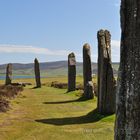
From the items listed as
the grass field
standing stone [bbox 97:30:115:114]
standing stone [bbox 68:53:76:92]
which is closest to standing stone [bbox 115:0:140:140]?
the grass field

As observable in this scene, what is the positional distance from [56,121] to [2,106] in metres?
5.64

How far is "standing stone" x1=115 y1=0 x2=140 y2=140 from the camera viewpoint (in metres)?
10.5

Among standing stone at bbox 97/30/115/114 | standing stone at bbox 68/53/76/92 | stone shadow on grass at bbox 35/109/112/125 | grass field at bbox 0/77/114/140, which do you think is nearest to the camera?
grass field at bbox 0/77/114/140

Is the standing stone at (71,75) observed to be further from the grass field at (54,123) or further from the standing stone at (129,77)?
the standing stone at (129,77)

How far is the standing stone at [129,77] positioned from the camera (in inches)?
414

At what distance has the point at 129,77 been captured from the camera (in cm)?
1070

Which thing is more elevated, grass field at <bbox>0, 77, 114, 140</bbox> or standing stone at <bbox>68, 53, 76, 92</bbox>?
standing stone at <bbox>68, 53, 76, 92</bbox>

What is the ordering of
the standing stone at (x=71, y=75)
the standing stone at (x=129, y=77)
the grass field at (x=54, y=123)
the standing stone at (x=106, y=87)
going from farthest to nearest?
the standing stone at (x=71, y=75)
the standing stone at (x=106, y=87)
the grass field at (x=54, y=123)
the standing stone at (x=129, y=77)

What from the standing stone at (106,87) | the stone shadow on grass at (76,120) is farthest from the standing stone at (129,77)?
the standing stone at (106,87)

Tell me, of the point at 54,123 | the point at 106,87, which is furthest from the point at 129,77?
the point at 106,87

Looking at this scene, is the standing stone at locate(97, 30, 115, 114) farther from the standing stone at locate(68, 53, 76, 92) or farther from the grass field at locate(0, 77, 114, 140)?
the standing stone at locate(68, 53, 76, 92)

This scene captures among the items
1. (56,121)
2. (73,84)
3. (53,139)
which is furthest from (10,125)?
(73,84)

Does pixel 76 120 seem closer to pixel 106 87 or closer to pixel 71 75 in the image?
pixel 106 87

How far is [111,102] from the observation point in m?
25.7
